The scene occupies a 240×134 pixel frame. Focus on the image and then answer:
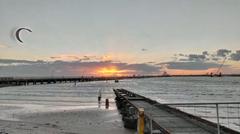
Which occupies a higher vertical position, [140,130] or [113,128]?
[140,130]

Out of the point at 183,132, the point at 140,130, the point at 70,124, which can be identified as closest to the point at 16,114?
the point at 70,124

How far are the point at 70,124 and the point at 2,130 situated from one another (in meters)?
4.81

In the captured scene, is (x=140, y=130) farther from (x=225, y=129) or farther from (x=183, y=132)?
(x=225, y=129)

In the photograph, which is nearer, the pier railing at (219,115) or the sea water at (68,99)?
the pier railing at (219,115)

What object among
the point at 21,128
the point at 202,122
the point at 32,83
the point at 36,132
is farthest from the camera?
the point at 32,83

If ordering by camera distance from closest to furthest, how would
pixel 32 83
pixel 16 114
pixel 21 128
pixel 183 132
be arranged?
pixel 183 132 → pixel 21 128 → pixel 16 114 → pixel 32 83

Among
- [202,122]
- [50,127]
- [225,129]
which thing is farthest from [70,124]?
[225,129]

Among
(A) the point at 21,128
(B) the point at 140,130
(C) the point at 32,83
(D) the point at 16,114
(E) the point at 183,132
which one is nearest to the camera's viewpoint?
(B) the point at 140,130

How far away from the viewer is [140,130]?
10.1 meters

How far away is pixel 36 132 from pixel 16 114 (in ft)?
36.0

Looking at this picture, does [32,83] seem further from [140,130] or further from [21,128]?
[140,130]

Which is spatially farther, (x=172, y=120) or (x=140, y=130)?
(x=172, y=120)

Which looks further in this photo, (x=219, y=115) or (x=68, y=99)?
(x=68, y=99)

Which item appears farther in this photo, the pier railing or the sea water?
the sea water
